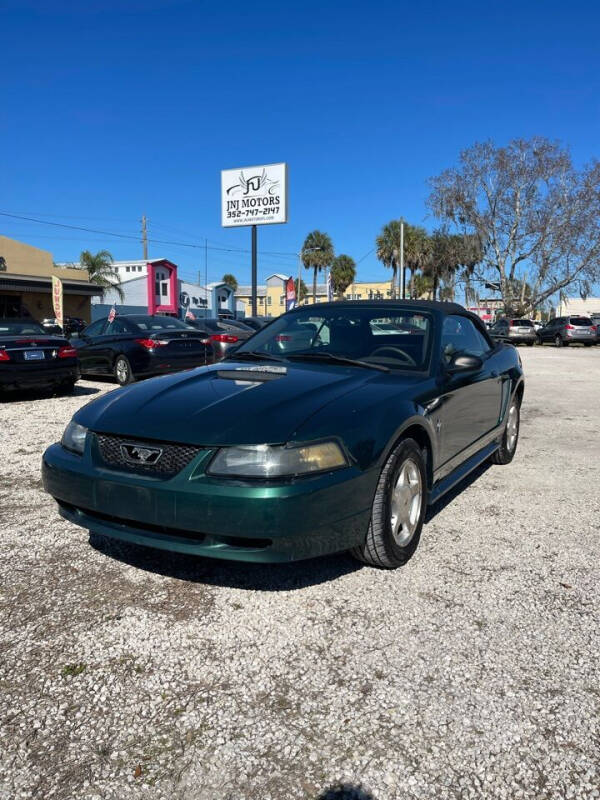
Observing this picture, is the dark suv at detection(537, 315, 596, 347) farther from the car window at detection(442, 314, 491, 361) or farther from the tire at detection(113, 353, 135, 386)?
the car window at detection(442, 314, 491, 361)

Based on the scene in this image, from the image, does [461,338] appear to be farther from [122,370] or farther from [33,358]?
[122,370]

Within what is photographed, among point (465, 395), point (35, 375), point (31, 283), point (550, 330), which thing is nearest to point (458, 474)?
point (465, 395)

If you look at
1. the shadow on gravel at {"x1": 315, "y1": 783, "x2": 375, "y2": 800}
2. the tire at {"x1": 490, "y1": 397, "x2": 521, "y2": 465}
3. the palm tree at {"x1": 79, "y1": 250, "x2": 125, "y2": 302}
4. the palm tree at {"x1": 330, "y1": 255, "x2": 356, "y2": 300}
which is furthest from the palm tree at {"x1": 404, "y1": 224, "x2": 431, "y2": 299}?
the shadow on gravel at {"x1": 315, "y1": 783, "x2": 375, "y2": 800}

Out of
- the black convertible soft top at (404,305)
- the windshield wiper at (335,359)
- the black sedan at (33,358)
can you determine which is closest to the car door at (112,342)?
the black sedan at (33,358)

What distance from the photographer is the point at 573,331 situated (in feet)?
→ 95.4

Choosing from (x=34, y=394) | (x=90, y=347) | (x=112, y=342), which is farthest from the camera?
(x=90, y=347)

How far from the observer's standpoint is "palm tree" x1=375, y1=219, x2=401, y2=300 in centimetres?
5247

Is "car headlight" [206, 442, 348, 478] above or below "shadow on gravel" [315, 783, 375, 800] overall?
above

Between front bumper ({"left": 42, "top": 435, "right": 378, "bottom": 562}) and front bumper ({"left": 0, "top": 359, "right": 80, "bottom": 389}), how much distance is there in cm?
667

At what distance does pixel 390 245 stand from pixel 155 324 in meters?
44.8

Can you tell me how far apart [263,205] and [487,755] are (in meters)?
21.8

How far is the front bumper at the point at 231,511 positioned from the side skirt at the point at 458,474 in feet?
2.85

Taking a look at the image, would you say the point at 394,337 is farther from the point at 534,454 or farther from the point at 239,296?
the point at 239,296

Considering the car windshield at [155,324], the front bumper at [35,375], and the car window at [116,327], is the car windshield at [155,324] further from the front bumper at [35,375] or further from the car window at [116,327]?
the front bumper at [35,375]
